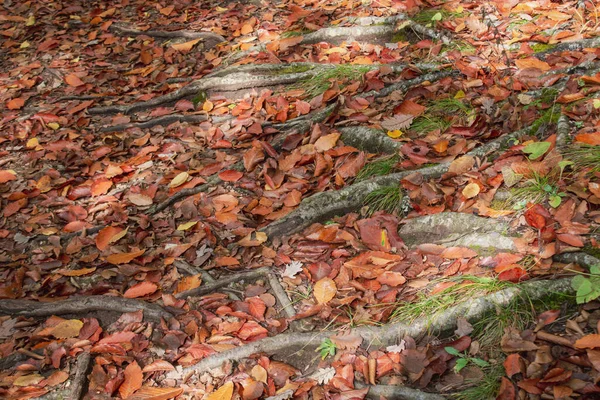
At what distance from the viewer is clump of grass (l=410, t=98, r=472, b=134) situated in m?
4.04

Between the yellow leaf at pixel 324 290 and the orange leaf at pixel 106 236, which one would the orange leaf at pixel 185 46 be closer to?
the orange leaf at pixel 106 236

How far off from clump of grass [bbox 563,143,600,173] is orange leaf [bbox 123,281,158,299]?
259cm

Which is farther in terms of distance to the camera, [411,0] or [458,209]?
[411,0]

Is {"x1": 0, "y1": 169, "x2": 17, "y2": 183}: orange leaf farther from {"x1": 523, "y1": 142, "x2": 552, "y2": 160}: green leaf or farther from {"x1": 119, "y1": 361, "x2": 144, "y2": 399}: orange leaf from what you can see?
{"x1": 523, "y1": 142, "x2": 552, "y2": 160}: green leaf

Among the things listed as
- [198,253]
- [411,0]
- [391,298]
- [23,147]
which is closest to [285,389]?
[391,298]

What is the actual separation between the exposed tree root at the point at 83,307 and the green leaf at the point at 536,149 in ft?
7.52

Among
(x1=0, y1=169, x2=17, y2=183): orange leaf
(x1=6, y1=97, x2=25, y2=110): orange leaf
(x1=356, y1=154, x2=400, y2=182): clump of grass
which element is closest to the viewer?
(x1=356, y1=154, x2=400, y2=182): clump of grass

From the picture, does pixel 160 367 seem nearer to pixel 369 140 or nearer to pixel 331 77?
pixel 369 140

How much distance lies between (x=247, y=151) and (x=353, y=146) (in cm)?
84

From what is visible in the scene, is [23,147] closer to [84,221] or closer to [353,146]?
[84,221]

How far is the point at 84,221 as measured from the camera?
13.6 feet

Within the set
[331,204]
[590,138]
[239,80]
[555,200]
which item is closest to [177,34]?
[239,80]

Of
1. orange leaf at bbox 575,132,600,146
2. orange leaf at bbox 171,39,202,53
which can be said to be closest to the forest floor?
orange leaf at bbox 575,132,600,146

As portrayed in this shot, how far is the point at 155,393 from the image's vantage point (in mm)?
2805
